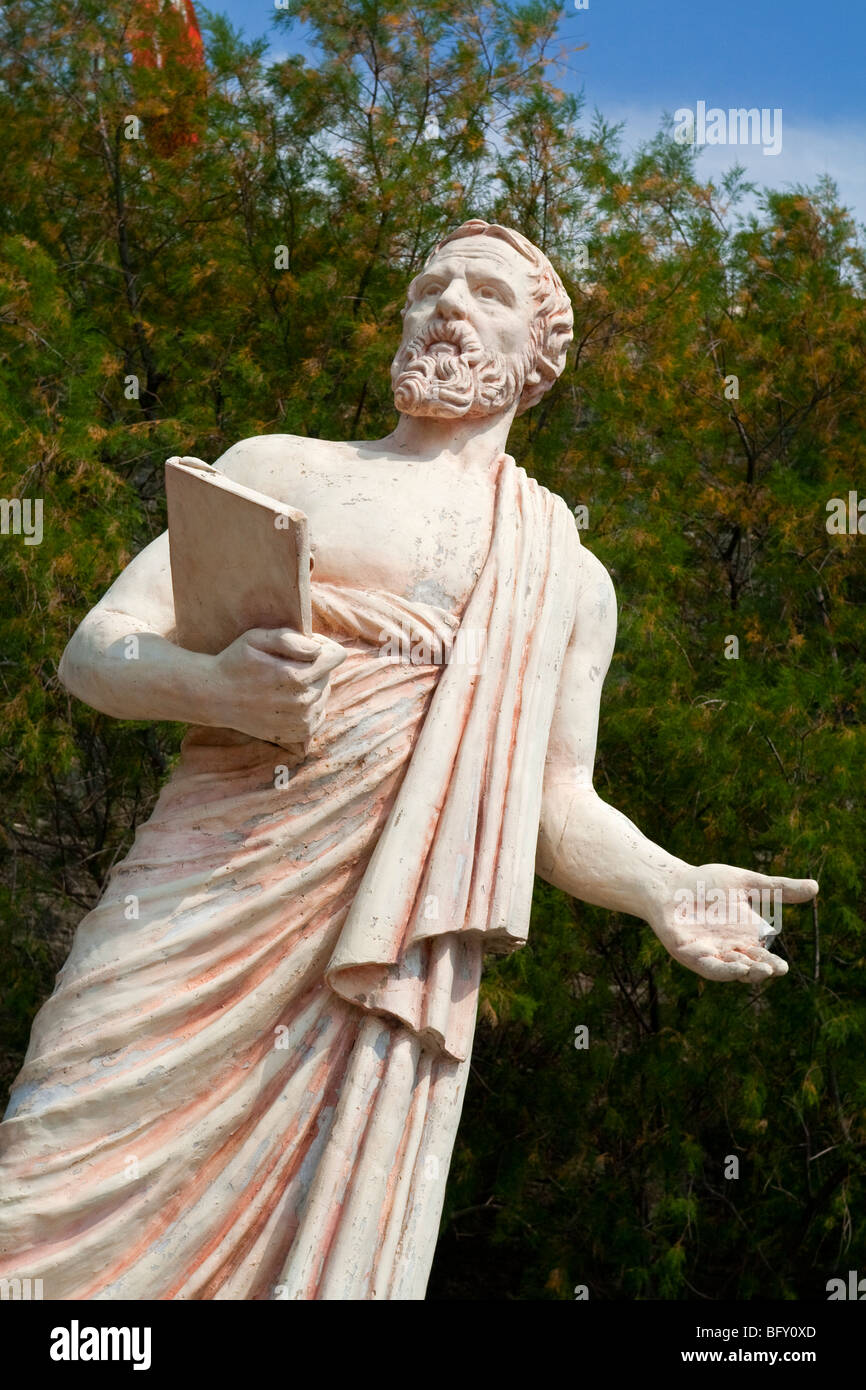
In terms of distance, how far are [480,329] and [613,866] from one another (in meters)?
1.11

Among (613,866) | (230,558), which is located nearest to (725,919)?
(613,866)

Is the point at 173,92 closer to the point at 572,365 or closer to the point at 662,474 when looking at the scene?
the point at 572,365

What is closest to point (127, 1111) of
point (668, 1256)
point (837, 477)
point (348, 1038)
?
point (348, 1038)

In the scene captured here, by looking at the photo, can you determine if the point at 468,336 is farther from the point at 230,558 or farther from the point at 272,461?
the point at 230,558

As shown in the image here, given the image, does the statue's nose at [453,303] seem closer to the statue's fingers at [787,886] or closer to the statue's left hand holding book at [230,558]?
the statue's left hand holding book at [230,558]

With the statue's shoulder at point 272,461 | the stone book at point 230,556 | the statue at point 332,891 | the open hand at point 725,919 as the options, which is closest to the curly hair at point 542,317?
the statue at point 332,891

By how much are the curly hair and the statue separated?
0.49 feet

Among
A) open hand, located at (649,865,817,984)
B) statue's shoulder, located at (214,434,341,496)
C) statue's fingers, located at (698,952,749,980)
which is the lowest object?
statue's fingers, located at (698,952,749,980)

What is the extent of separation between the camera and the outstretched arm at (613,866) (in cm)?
389

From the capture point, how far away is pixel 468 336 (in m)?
4.19

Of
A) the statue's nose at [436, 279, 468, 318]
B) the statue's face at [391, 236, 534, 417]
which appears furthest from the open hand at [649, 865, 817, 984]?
the statue's nose at [436, 279, 468, 318]

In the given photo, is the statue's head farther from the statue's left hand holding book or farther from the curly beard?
the statue's left hand holding book

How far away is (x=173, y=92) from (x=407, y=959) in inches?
283

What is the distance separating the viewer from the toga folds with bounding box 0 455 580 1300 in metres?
3.49
